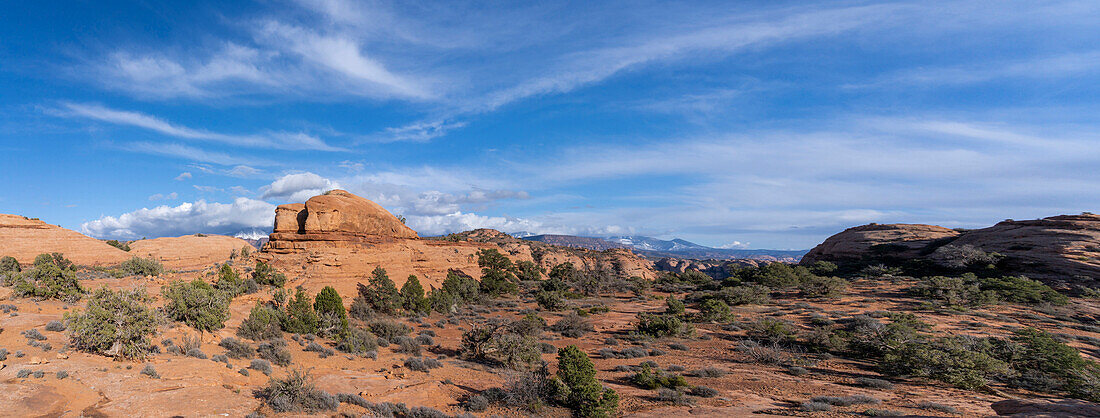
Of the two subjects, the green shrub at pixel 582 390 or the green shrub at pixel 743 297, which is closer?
the green shrub at pixel 582 390

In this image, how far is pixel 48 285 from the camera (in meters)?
17.4

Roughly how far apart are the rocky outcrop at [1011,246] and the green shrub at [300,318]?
49.8m

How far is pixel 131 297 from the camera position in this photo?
466 inches

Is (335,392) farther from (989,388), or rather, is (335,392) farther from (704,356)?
(989,388)

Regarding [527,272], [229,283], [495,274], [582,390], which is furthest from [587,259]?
[582,390]

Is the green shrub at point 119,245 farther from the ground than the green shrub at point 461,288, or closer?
farther from the ground

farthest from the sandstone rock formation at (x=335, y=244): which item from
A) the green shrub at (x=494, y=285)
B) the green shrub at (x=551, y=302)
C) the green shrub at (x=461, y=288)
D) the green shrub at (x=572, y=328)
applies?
the green shrub at (x=572, y=328)

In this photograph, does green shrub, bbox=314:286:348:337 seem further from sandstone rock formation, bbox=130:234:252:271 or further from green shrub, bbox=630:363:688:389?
sandstone rock formation, bbox=130:234:252:271

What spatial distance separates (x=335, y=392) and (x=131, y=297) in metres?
7.75

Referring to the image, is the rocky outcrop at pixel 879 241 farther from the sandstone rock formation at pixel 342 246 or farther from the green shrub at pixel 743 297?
the sandstone rock formation at pixel 342 246

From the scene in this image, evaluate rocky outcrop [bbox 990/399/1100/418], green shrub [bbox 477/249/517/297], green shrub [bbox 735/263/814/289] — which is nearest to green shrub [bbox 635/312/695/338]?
rocky outcrop [bbox 990/399/1100/418]

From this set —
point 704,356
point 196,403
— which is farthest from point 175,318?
point 704,356

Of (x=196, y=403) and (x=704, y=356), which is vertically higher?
(x=196, y=403)

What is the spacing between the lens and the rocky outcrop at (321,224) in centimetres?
2331
